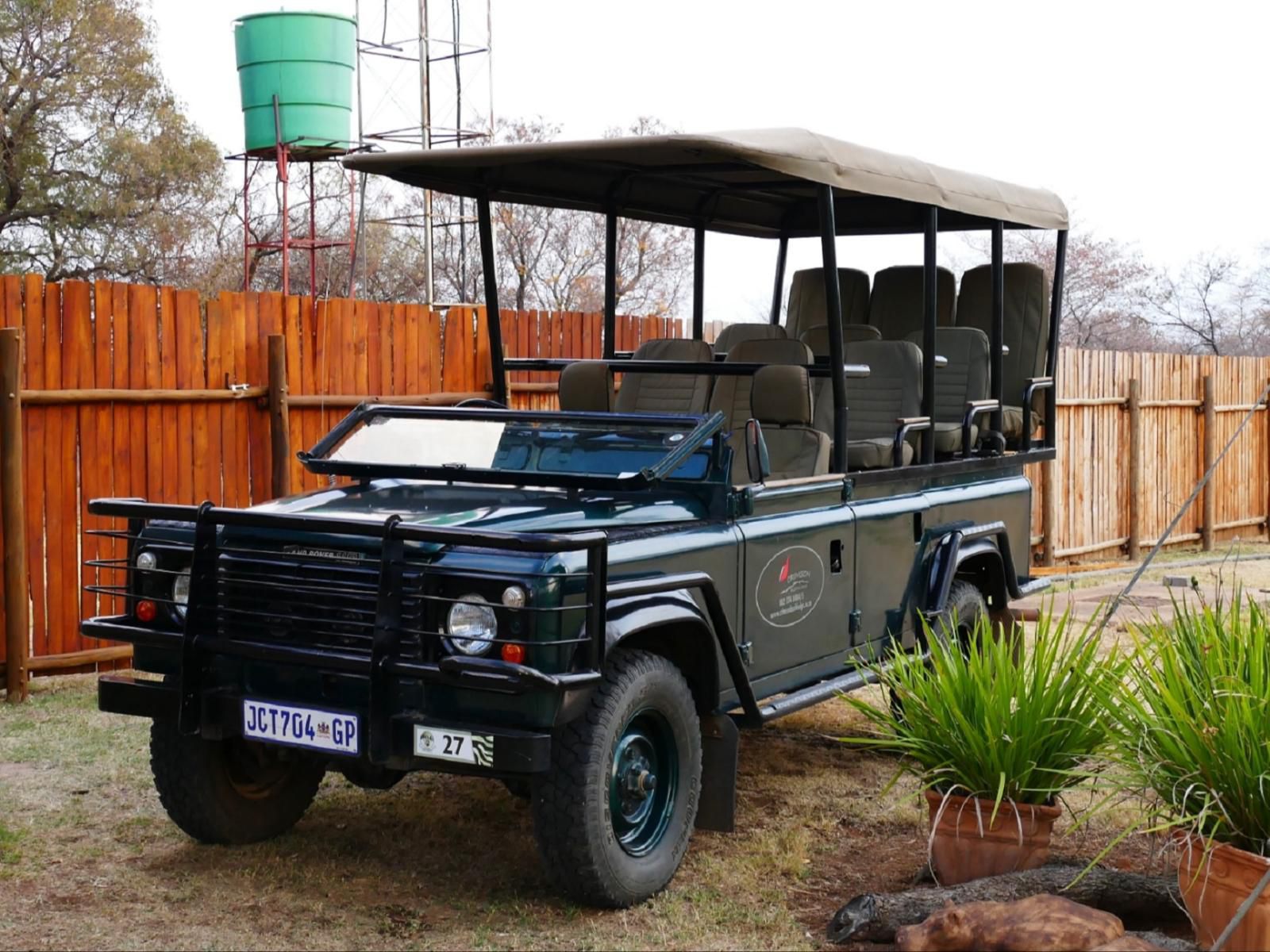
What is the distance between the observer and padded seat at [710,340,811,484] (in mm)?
7184

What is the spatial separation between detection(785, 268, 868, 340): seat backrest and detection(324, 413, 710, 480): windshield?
3.79 meters

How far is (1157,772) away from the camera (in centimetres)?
475

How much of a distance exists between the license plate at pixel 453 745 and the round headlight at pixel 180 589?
4.09 ft

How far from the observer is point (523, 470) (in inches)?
245

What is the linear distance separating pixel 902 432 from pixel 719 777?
2398 millimetres

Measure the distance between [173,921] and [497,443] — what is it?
2324 millimetres

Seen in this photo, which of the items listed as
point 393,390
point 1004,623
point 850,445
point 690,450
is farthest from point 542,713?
point 393,390

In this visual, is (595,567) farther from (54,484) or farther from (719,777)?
(54,484)

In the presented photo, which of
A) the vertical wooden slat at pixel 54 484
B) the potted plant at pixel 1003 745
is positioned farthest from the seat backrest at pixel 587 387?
the vertical wooden slat at pixel 54 484

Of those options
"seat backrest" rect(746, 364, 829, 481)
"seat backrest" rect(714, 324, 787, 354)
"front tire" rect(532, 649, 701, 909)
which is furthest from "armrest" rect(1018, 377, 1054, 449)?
"front tire" rect(532, 649, 701, 909)

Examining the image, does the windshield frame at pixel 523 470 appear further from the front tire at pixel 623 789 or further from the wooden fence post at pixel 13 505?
the wooden fence post at pixel 13 505

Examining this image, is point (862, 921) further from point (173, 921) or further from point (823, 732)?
point (823, 732)

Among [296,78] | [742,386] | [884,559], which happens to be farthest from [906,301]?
[296,78]

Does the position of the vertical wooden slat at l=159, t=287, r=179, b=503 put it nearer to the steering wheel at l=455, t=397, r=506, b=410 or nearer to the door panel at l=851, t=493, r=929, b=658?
the steering wheel at l=455, t=397, r=506, b=410
